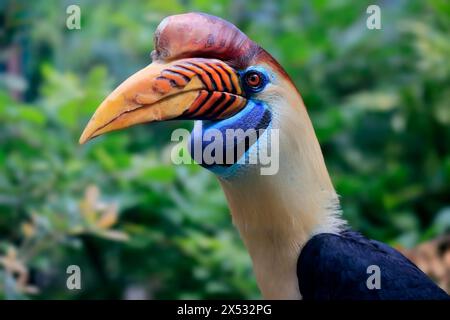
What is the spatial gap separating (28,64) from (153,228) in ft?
5.48

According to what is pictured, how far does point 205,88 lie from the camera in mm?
2203

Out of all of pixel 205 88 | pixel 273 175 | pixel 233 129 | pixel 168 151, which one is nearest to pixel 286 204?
pixel 273 175

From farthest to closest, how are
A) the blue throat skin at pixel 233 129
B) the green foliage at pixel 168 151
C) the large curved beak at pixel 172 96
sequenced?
the green foliage at pixel 168 151 → the blue throat skin at pixel 233 129 → the large curved beak at pixel 172 96

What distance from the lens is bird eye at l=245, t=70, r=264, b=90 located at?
226cm

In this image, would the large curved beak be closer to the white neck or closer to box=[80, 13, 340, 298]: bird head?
box=[80, 13, 340, 298]: bird head

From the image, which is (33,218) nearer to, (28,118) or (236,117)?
(28,118)

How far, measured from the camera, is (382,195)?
177 inches

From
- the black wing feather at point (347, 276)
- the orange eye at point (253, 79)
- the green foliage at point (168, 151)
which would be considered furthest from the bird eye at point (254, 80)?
the green foliage at point (168, 151)

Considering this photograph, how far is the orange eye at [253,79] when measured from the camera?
226 cm

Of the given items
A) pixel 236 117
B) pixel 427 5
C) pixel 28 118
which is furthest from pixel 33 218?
pixel 427 5

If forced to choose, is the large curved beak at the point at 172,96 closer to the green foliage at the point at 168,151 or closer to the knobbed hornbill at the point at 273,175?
the knobbed hornbill at the point at 273,175

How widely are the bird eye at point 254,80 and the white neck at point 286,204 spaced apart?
6 centimetres

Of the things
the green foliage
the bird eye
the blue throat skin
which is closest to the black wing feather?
Result: the blue throat skin

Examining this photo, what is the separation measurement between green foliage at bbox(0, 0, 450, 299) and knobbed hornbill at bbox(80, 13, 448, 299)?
1266 millimetres
